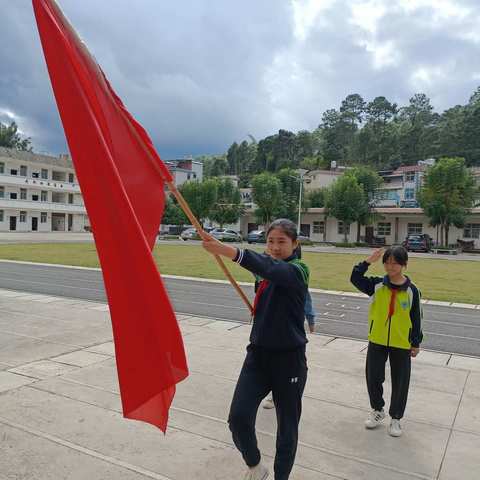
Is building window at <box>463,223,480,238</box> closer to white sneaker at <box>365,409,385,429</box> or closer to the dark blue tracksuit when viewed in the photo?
white sneaker at <box>365,409,385,429</box>

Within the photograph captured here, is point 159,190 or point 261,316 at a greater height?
point 159,190

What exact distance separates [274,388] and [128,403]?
0.95 meters

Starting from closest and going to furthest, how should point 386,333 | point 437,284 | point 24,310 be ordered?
point 386,333 → point 24,310 → point 437,284

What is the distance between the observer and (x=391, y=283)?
4.36m

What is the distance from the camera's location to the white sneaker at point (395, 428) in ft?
14.0

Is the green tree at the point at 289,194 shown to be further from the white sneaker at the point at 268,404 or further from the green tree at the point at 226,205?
the white sneaker at the point at 268,404

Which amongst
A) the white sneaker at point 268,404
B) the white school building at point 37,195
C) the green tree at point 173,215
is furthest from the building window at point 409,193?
the white sneaker at point 268,404

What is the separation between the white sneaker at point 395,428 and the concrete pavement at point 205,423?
0.21 ft

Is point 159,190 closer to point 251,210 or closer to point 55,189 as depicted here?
point 251,210

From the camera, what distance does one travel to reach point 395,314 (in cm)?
429

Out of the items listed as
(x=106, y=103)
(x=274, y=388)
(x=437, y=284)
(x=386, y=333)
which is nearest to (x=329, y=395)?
(x=386, y=333)

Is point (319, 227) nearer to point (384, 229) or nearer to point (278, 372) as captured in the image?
point (384, 229)

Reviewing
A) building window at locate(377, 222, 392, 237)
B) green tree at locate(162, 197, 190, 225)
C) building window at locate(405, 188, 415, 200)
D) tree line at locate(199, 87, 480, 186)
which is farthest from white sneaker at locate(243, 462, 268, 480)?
tree line at locate(199, 87, 480, 186)

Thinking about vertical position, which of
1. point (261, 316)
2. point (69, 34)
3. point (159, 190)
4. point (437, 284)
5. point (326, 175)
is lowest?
point (437, 284)
